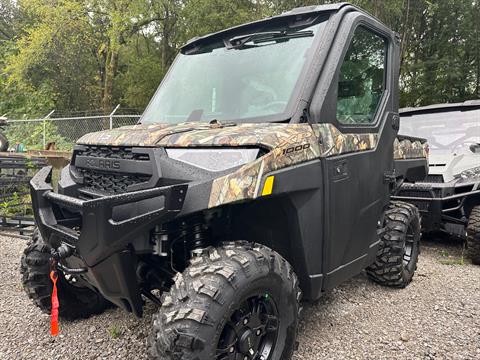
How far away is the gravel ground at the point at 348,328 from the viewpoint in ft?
9.31

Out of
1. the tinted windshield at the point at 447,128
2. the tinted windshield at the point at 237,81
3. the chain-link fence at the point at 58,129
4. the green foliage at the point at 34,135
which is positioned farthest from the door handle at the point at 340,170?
the green foliage at the point at 34,135

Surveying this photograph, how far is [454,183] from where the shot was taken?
523cm

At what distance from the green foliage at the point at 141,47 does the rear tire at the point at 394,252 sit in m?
10.1

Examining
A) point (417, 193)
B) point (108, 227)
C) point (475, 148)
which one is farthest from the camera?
point (475, 148)

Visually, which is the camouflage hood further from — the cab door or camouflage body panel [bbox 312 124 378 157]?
the cab door

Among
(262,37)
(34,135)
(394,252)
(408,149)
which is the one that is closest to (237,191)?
(262,37)

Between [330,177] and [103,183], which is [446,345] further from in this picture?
[103,183]

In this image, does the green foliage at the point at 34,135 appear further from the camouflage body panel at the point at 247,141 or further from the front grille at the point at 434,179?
the camouflage body panel at the point at 247,141

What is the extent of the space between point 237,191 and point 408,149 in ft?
8.94

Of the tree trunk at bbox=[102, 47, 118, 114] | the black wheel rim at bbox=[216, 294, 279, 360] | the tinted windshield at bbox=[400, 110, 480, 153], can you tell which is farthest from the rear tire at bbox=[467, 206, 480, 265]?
the tree trunk at bbox=[102, 47, 118, 114]

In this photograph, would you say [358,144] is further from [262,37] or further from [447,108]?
[447,108]

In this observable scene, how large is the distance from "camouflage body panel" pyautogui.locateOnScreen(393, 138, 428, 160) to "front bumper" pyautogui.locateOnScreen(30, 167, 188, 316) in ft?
8.20

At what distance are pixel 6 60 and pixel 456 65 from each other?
19.0 metres

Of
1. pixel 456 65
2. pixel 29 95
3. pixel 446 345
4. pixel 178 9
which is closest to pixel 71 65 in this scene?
pixel 29 95
